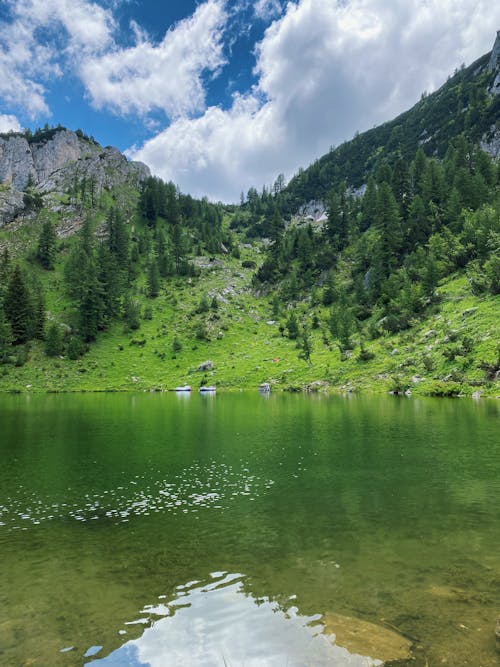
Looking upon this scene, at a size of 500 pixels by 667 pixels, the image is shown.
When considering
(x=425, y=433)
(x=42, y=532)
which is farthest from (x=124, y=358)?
(x=42, y=532)

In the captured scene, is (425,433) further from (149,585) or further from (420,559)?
(149,585)

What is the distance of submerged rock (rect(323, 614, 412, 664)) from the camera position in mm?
7574

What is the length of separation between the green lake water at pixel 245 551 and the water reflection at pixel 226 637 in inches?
1.5

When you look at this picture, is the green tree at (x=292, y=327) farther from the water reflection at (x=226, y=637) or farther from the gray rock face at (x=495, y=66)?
the gray rock face at (x=495, y=66)

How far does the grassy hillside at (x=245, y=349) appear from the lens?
6384 centimetres

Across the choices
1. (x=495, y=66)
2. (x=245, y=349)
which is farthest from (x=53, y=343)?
(x=495, y=66)

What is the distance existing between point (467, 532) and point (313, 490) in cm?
703

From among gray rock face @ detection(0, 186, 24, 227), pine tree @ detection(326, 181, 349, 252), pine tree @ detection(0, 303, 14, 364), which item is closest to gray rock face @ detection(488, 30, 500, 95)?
pine tree @ detection(326, 181, 349, 252)

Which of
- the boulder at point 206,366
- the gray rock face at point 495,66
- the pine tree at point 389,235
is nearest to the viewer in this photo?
the boulder at point 206,366

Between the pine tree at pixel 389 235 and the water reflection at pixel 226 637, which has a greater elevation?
the pine tree at pixel 389 235

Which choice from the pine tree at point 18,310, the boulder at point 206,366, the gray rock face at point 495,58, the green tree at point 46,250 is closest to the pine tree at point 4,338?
the pine tree at point 18,310

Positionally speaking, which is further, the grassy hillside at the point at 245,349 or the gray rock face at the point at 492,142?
the gray rock face at the point at 492,142

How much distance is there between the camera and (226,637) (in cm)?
859

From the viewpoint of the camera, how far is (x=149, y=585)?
35.1 ft
